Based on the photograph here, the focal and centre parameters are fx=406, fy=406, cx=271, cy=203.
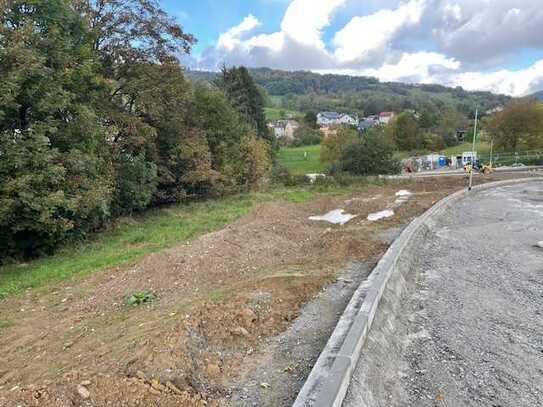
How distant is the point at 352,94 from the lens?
163m

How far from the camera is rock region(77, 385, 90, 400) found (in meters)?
3.23

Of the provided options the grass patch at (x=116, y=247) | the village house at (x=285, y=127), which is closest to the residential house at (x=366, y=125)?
the village house at (x=285, y=127)

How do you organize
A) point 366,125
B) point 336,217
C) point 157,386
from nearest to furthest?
point 157,386, point 336,217, point 366,125

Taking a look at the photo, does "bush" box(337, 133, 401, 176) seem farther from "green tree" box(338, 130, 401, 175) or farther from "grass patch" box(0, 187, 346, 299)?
"grass patch" box(0, 187, 346, 299)

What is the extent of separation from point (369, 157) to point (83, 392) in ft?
106

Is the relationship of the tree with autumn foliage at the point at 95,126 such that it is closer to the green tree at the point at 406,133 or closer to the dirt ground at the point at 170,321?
the dirt ground at the point at 170,321

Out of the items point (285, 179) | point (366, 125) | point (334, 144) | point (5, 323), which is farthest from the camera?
point (366, 125)

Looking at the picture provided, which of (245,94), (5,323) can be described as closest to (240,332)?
(5,323)

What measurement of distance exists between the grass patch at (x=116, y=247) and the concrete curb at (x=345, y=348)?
17.6ft

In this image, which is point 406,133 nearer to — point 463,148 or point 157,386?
point 463,148

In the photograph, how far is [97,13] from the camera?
16547 millimetres

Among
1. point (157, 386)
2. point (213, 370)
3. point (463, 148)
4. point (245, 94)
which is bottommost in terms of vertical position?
point (213, 370)

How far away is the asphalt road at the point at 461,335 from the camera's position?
3705mm

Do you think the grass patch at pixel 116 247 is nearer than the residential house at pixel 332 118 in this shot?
Yes
